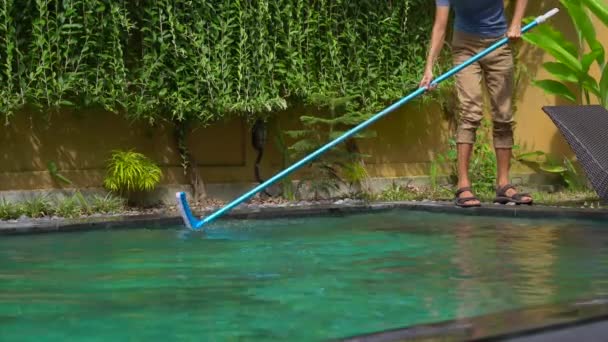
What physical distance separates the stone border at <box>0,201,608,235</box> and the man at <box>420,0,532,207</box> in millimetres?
208

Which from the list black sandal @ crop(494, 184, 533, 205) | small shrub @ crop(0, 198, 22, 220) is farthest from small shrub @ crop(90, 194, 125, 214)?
black sandal @ crop(494, 184, 533, 205)

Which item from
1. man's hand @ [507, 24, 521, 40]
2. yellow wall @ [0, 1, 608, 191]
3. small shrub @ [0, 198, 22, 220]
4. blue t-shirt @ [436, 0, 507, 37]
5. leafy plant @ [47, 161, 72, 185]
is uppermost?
blue t-shirt @ [436, 0, 507, 37]

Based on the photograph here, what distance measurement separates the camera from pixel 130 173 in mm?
6016

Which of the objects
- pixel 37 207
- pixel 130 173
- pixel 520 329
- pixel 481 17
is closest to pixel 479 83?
pixel 481 17

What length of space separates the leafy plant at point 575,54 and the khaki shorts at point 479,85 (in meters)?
1.47

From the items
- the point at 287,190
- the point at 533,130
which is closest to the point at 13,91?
the point at 287,190

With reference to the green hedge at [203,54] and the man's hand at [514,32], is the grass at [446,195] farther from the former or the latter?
the man's hand at [514,32]

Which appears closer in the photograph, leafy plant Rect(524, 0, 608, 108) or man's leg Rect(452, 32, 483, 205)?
man's leg Rect(452, 32, 483, 205)

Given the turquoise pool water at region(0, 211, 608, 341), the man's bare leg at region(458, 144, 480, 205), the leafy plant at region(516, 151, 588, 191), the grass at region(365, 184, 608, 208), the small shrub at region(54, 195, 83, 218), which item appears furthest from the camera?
the leafy plant at region(516, 151, 588, 191)

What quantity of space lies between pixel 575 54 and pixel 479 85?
6.45ft

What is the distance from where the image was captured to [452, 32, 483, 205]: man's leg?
19.6ft

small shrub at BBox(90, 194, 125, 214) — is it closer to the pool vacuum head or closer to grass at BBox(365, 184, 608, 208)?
the pool vacuum head

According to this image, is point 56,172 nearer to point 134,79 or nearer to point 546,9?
point 134,79

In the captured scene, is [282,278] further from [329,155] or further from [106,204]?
[329,155]
